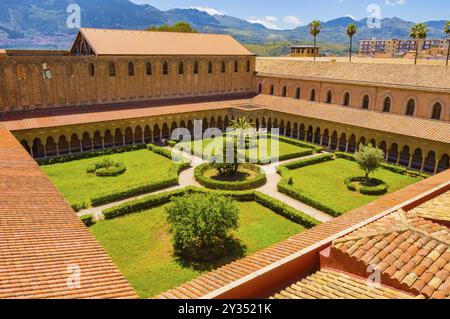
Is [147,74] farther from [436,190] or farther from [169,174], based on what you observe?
[436,190]

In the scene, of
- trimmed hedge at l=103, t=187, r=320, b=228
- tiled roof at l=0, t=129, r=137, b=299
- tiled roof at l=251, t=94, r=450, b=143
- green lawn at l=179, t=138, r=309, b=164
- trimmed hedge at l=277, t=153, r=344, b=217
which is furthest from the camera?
green lawn at l=179, t=138, r=309, b=164

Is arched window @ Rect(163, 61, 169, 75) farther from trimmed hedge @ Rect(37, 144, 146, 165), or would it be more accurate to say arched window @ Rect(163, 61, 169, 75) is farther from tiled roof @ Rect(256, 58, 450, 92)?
tiled roof @ Rect(256, 58, 450, 92)

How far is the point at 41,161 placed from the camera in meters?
30.2

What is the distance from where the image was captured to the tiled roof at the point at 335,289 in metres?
6.93

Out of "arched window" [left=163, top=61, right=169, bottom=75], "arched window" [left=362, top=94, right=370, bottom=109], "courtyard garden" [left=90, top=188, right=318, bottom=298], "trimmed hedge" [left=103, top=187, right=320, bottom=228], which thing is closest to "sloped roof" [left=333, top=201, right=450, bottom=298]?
"courtyard garden" [left=90, top=188, right=318, bottom=298]

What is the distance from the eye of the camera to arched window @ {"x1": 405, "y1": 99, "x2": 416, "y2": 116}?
32375 mm

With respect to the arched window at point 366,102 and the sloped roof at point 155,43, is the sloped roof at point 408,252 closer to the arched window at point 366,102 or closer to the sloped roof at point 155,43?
the arched window at point 366,102

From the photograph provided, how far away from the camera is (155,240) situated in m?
18.4

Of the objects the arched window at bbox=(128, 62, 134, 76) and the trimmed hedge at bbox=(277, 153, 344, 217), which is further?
the arched window at bbox=(128, 62, 134, 76)

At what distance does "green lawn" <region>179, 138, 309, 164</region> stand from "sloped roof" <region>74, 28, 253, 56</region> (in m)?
12.3

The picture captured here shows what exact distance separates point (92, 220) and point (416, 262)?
17.1 metres

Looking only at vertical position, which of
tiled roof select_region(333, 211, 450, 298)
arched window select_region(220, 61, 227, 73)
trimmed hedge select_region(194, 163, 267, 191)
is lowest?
trimmed hedge select_region(194, 163, 267, 191)

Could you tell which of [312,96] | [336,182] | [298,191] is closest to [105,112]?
[298,191]
